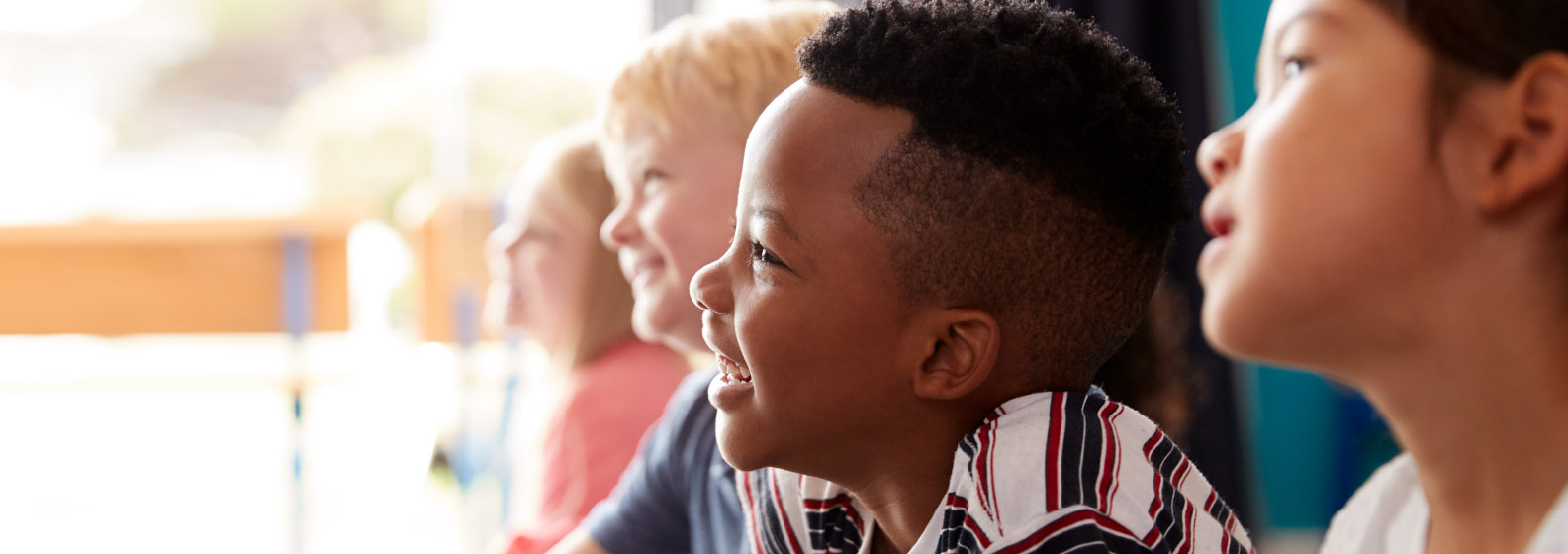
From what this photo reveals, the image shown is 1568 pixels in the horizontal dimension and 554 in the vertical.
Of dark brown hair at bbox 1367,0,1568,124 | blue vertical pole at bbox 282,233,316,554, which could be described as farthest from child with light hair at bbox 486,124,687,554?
blue vertical pole at bbox 282,233,316,554

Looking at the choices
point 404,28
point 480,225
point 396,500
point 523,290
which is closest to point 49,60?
point 404,28

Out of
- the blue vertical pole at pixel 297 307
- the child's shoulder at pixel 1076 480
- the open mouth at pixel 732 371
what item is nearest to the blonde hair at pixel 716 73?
the open mouth at pixel 732 371

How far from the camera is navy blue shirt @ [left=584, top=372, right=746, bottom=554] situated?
100 cm

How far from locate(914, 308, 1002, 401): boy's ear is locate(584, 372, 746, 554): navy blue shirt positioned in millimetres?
375

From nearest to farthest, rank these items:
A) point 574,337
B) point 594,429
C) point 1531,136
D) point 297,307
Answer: point 1531,136, point 594,429, point 574,337, point 297,307

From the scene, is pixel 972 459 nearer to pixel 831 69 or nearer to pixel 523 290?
pixel 831 69

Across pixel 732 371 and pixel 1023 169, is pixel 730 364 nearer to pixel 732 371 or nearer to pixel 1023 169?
pixel 732 371

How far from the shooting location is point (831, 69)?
0.64 metres

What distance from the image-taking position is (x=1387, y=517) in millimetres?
686

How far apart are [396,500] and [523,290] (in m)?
1.98

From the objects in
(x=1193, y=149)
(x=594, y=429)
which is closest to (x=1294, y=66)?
(x=594, y=429)

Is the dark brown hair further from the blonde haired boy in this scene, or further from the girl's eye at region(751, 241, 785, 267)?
the blonde haired boy

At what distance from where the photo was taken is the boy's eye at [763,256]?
0.63 meters

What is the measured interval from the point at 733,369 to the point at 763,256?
0.23ft
